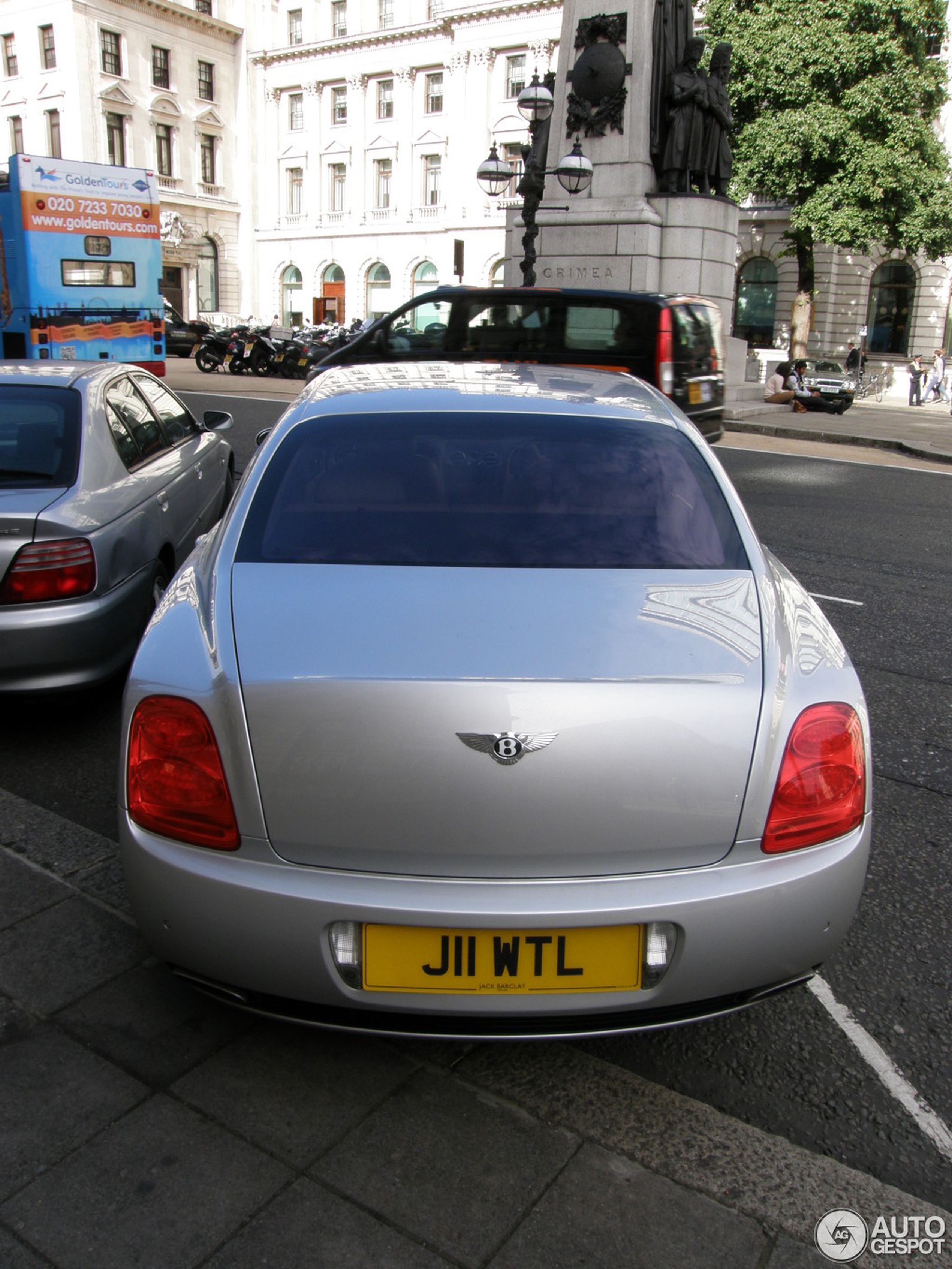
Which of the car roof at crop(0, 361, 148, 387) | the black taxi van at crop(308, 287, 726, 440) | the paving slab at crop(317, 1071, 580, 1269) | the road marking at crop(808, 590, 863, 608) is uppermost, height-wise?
A: the black taxi van at crop(308, 287, 726, 440)

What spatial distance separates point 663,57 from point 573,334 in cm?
1088

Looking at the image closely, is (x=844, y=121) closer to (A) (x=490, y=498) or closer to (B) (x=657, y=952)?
(A) (x=490, y=498)

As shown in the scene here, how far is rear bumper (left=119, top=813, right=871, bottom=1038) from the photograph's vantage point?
1999 mm

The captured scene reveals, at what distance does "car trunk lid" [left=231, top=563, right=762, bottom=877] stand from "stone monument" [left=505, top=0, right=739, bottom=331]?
57.9 ft

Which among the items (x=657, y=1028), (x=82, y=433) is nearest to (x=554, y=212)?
(x=82, y=433)

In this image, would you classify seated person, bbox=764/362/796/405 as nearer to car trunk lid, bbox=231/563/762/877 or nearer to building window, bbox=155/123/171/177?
car trunk lid, bbox=231/563/762/877

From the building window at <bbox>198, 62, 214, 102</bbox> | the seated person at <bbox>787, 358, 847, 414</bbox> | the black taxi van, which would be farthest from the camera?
the building window at <bbox>198, 62, 214, 102</bbox>

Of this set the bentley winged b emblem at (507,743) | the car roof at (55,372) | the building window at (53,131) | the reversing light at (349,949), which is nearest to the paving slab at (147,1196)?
the reversing light at (349,949)

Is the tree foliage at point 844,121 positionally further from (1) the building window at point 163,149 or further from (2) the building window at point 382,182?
(1) the building window at point 163,149

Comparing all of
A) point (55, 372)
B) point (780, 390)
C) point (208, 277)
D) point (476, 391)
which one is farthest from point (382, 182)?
point (476, 391)

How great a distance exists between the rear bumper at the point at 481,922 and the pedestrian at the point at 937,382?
3660 centimetres

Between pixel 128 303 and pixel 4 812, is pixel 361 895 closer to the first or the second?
pixel 4 812

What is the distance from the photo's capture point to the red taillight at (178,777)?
6.88ft

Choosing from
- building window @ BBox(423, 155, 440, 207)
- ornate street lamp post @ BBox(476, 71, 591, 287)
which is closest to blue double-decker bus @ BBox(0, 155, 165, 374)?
ornate street lamp post @ BBox(476, 71, 591, 287)
